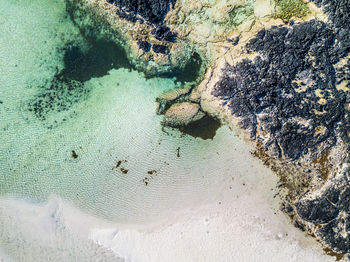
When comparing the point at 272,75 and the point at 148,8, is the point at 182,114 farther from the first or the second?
the point at 148,8

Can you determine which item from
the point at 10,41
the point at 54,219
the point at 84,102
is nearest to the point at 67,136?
the point at 84,102

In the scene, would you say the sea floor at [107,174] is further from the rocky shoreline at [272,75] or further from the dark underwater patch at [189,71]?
Answer: the rocky shoreline at [272,75]

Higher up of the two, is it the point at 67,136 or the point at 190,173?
the point at 190,173

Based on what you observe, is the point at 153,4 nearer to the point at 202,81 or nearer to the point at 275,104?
the point at 202,81

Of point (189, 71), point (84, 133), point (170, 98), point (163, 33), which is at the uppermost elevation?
point (163, 33)

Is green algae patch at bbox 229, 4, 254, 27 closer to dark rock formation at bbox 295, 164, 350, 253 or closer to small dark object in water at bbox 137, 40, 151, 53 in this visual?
small dark object in water at bbox 137, 40, 151, 53

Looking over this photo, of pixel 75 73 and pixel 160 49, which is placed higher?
pixel 160 49

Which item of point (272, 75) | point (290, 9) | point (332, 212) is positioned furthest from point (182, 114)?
point (332, 212)
